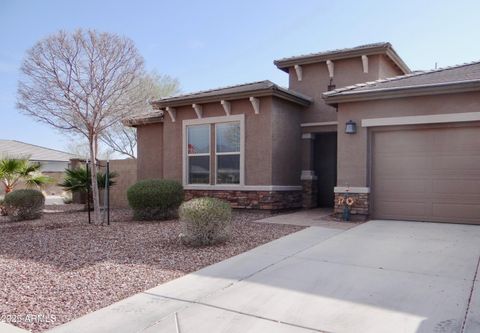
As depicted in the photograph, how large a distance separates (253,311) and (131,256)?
321 cm

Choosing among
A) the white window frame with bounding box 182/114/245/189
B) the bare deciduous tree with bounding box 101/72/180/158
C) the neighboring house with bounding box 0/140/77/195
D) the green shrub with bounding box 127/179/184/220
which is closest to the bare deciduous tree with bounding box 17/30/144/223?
the green shrub with bounding box 127/179/184/220

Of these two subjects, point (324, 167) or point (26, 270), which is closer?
point (26, 270)

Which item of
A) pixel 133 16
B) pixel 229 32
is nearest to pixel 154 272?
pixel 133 16

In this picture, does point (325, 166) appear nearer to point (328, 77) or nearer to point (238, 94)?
point (328, 77)

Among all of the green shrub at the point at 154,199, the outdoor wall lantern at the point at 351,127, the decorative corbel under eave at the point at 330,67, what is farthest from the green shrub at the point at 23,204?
the decorative corbel under eave at the point at 330,67

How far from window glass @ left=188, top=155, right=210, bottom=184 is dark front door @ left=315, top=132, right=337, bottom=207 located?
4.04 m

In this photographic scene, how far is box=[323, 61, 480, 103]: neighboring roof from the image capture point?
8992 mm

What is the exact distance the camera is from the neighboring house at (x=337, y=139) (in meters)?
9.37

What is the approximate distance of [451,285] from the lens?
4961mm

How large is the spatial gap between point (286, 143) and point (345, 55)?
3503 millimetres

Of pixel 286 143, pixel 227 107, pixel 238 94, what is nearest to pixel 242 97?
pixel 238 94

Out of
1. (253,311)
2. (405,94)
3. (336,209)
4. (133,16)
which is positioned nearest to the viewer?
(253,311)

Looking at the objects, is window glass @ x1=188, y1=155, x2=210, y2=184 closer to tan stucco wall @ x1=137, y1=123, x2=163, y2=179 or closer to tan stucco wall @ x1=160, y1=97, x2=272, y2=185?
tan stucco wall @ x1=160, y1=97, x2=272, y2=185

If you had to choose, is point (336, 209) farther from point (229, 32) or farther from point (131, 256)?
point (229, 32)
